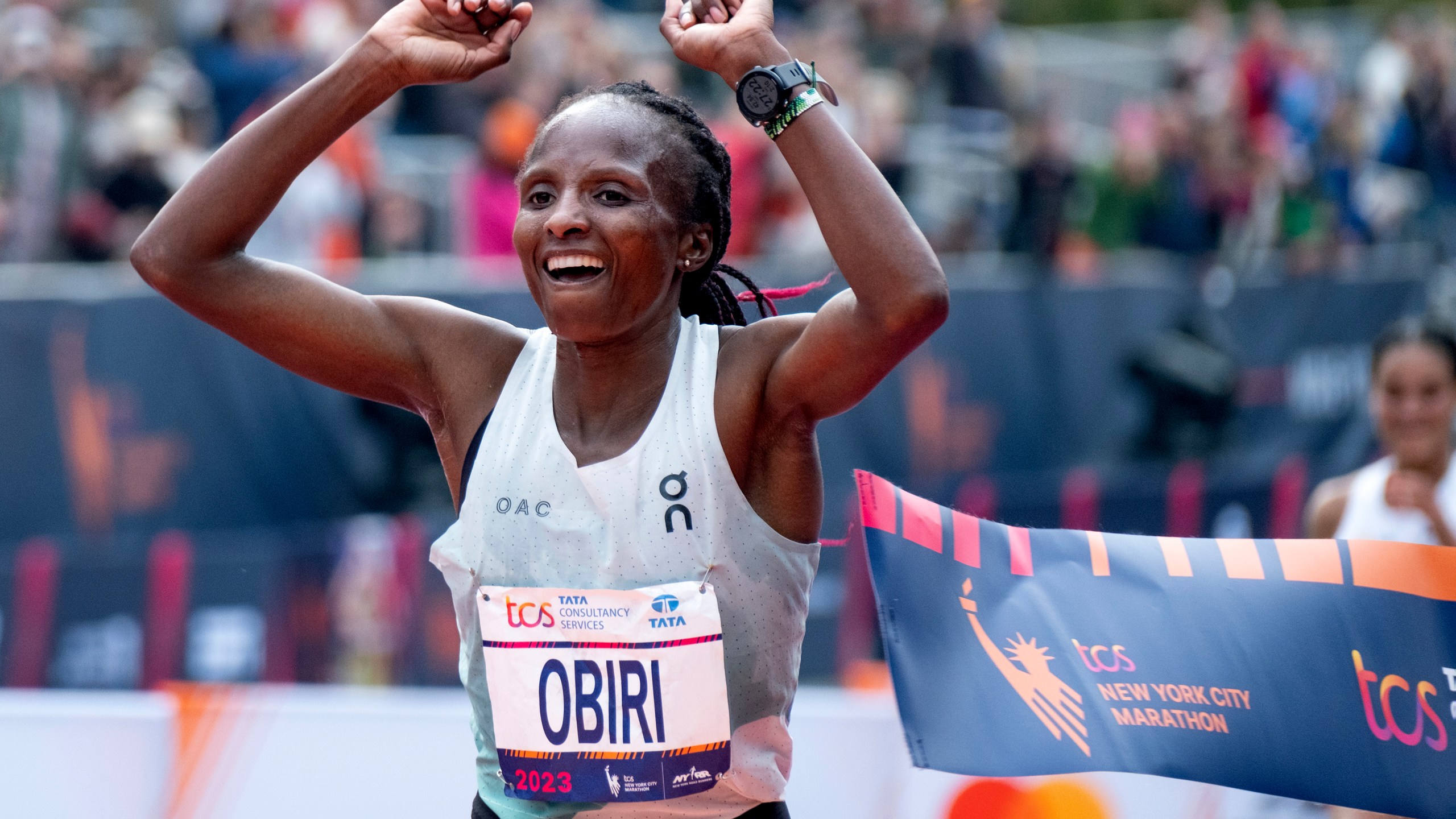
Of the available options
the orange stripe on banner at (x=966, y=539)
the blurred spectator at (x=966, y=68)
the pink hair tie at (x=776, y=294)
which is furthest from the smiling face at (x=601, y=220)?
the blurred spectator at (x=966, y=68)

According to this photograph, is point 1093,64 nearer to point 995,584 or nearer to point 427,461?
point 427,461

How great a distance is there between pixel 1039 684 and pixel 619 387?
0.92 m

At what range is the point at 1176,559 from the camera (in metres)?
3.05

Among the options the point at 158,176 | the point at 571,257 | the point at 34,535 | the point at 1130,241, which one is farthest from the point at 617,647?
the point at 1130,241

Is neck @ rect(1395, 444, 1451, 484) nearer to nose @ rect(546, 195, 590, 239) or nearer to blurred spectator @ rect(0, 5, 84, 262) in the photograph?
nose @ rect(546, 195, 590, 239)

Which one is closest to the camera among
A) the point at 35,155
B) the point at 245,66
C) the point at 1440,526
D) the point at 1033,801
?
the point at 1033,801

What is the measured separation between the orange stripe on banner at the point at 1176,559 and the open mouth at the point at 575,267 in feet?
3.79

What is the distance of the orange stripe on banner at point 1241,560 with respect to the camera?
3.03m

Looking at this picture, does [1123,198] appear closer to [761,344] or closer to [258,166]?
[761,344]

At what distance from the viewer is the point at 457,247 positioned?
9414 mm

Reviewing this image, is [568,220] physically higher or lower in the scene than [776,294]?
higher

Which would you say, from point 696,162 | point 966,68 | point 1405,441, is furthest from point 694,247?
point 966,68

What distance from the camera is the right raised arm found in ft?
9.16

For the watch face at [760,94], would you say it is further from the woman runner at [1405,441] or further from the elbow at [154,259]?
the woman runner at [1405,441]
